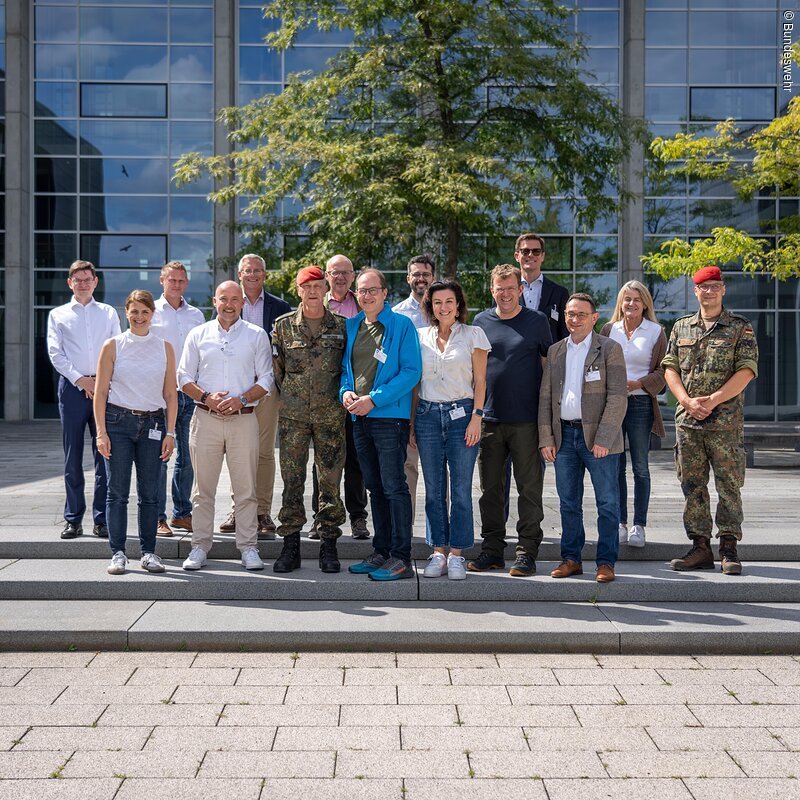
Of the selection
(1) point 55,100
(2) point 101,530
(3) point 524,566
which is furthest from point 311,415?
(1) point 55,100

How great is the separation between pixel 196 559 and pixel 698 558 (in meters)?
3.38

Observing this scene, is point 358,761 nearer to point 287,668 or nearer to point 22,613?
point 287,668

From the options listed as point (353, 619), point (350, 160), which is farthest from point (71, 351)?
point (350, 160)

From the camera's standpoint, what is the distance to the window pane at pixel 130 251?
24.2m

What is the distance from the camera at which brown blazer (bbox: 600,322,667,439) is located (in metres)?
6.41

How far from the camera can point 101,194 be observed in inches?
955

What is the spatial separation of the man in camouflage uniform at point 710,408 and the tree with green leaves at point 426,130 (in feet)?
26.0

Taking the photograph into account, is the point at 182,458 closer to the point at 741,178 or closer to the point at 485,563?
the point at 485,563

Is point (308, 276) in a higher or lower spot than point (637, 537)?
higher

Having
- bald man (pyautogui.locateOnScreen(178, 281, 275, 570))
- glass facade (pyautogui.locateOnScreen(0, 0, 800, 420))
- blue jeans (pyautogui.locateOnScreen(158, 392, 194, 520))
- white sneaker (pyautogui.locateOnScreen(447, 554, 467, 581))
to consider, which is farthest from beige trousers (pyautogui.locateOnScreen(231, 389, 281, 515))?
glass facade (pyautogui.locateOnScreen(0, 0, 800, 420))

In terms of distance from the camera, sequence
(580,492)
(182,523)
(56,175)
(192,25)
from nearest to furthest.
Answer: (580,492) < (182,523) < (192,25) < (56,175)

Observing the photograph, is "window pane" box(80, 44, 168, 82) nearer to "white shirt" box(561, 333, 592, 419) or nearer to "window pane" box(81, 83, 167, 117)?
"window pane" box(81, 83, 167, 117)

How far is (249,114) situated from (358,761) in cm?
1539

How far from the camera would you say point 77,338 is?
22.7 ft
